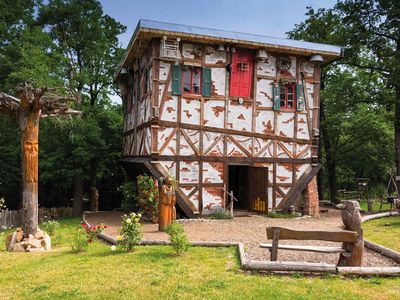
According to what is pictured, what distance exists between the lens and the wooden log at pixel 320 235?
680 cm

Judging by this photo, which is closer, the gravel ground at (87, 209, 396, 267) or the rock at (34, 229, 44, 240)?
the gravel ground at (87, 209, 396, 267)

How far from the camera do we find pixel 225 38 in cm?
1410

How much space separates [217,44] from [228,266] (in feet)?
31.9

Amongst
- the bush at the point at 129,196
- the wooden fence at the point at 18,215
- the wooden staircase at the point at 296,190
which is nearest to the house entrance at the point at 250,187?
the wooden staircase at the point at 296,190

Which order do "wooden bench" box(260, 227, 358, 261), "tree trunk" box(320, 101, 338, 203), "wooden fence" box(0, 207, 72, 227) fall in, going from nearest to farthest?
"wooden bench" box(260, 227, 358, 261)
"wooden fence" box(0, 207, 72, 227)
"tree trunk" box(320, 101, 338, 203)

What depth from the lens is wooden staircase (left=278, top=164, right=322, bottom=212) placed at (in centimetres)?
1553

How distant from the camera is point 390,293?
571 cm

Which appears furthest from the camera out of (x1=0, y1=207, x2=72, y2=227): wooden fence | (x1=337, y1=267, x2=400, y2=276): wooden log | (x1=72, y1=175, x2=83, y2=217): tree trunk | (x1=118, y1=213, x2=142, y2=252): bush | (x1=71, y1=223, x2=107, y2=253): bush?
(x1=72, y1=175, x2=83, y2=217): tree trunk

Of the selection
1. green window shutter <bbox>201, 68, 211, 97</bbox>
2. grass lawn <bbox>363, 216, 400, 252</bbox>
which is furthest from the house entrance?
grass lawn <bbox>363, 216, 400, 252</bbox>

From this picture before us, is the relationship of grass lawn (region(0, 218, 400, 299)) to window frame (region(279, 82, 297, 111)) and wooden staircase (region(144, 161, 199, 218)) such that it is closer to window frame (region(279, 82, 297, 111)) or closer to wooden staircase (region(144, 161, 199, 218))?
wooden staircase (region(144, 161, 199, 218))

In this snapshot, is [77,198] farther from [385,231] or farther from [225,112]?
[385,231]

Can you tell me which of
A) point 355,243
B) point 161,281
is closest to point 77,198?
point 161,281

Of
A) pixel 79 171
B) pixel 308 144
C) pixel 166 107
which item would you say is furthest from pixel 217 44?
pixel 79 171

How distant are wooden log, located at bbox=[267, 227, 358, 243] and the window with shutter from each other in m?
8.63
